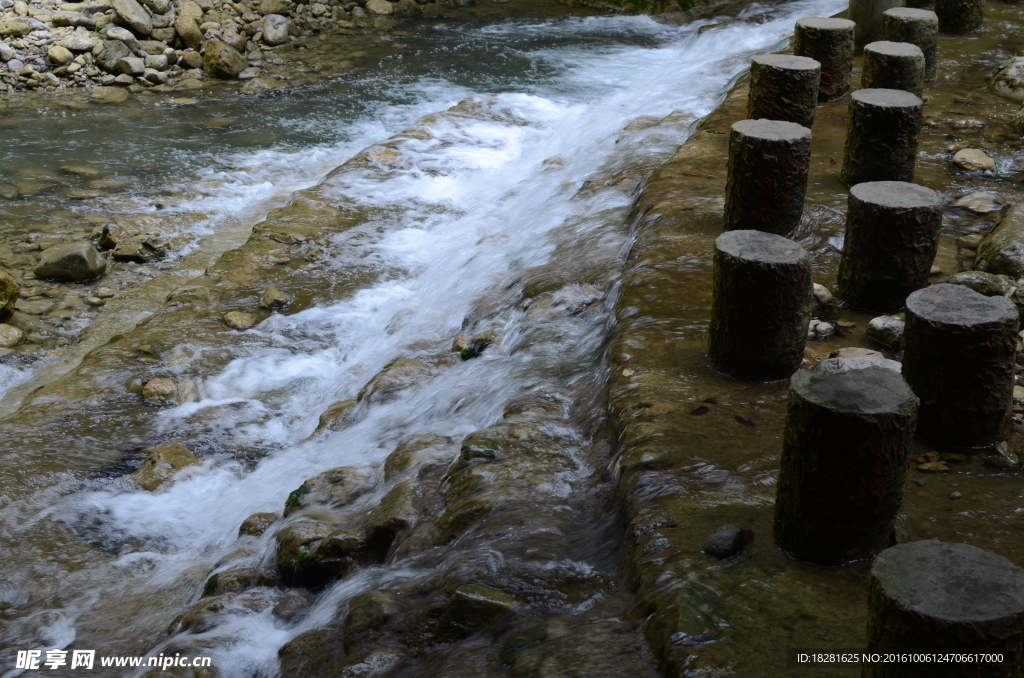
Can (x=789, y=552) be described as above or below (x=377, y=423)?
above

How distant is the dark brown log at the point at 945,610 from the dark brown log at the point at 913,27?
589 cm

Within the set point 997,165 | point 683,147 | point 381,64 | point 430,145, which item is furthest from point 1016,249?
point 381,64

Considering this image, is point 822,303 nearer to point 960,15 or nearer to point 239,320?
point 239,320

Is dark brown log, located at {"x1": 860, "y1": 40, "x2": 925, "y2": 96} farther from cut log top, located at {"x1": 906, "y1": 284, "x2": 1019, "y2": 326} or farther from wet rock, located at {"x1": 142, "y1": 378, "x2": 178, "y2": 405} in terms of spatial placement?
wet rock, located at {"x1": 142, "y1": 378, "x2": 178, "y2": 405}

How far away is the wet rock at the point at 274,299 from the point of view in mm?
6434

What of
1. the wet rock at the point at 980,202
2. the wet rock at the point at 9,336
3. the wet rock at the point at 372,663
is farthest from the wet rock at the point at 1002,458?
the wet rock at the point at 9,336

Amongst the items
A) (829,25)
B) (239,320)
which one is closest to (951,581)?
(239,320)

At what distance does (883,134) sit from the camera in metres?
5.08

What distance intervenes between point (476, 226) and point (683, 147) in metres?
1.96

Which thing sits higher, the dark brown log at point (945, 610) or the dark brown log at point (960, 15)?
the dark brown log at point (960, 15)

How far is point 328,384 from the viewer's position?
5797 mm

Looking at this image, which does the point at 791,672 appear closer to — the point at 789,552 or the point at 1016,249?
the point at 789,552

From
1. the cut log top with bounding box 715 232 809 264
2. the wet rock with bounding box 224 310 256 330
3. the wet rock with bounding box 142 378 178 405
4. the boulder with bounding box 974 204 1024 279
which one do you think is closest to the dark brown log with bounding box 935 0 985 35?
the boulder with bounding box 974 204 1024 279

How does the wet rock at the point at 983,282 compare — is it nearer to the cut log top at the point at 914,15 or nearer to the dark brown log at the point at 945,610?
the dark brown log at the point at 945,610
